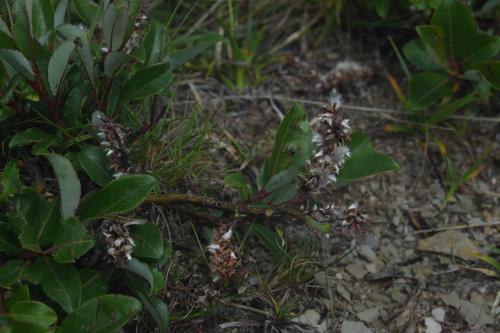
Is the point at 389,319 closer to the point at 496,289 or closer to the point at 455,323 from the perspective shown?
the point at 455,323

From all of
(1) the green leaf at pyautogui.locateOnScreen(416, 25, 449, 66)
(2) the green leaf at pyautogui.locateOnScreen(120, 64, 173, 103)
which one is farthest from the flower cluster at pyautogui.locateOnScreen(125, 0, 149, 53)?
(1) the green leaf at pyautogui.locateOnScreen(416, 25, 449, 66)

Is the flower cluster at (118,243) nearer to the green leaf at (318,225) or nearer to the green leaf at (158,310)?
the green leaf at (158,310)

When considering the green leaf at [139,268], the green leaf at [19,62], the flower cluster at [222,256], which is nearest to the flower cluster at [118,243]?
the green leaf at [139,268]

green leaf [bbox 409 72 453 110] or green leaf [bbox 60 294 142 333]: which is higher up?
green leaf [bbox 409 72 453 110]

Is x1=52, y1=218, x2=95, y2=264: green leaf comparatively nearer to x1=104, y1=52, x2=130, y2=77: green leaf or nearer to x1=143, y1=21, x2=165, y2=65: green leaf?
x1=104, y1=52, x2=130, y2=77: green leaf

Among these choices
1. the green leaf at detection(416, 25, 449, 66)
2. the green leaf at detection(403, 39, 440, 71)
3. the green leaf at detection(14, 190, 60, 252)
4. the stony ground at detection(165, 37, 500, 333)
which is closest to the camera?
the green leaf at detection(14, 190, 60, 252)
